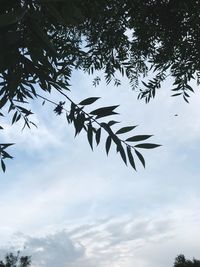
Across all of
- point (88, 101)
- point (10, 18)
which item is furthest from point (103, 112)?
point (10, 18)

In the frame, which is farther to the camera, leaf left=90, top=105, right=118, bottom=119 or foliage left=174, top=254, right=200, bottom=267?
foliage left=174, top=254, right=200, bottom=267

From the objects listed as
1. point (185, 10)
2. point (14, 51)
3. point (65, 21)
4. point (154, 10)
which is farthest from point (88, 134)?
point (154, 10)

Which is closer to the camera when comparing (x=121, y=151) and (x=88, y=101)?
(x=121, y=151)

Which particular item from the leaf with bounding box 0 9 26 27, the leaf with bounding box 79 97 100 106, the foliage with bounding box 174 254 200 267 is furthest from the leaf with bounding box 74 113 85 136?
the foliage with bounding box 174 254 200 267

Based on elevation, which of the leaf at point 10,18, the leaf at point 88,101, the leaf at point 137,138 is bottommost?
the leaf at point 10,18

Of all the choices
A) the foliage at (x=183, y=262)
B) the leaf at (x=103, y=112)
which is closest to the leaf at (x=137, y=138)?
the leaf at (x=103, y=112)

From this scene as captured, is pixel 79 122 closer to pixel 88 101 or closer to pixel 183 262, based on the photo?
pixel 88 101

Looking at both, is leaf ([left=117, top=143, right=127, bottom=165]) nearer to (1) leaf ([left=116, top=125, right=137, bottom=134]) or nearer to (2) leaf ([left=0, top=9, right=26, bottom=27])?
(1) leaf ([left=116, top=125, right=137, bottom=134])

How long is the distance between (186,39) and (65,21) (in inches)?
218

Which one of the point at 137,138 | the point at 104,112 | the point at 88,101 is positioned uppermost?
the point at 88,101

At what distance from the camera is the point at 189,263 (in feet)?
94.5

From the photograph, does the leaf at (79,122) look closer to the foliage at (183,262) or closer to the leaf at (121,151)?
the leaf at (121,151)

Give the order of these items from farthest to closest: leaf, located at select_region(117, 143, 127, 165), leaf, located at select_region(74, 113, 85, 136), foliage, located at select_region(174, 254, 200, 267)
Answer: foliage, located at select_region(174, 254, 200, 267)
leaf, located at select_region(74, 113, 85, 136)
leaf, located at select_region(117, 143, 127, 165)

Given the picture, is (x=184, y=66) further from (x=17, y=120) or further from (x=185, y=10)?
(x=17, y=120)
